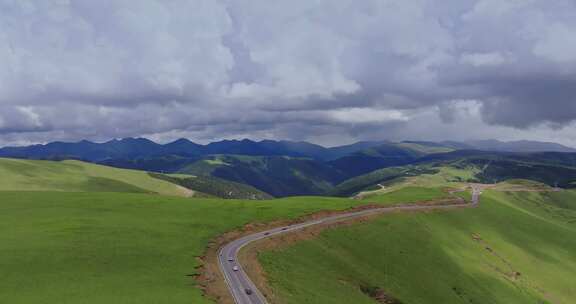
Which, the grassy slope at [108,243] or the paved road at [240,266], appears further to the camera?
the paved road at [240,266]

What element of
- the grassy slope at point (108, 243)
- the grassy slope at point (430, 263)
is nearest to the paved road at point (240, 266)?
the grassy slope at point (430, 263)

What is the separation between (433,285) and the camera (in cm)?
9950

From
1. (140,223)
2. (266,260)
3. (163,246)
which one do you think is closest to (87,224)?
(140,223)

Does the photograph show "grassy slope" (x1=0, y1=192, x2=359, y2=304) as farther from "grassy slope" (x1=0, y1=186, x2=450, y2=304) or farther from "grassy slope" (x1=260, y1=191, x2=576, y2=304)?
"grassy slope" (x1=260, y1=191, x2=576, y2=304)

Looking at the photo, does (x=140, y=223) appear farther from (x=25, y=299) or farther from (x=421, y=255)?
(x=421, y=255)

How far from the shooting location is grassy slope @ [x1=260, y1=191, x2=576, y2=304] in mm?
80688

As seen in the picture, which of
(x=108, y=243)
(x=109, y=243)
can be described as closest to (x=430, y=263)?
(x=109, y=243)

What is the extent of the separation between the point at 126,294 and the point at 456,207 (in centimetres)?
16819

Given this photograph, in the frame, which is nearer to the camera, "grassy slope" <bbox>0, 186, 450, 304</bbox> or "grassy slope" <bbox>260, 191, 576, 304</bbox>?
"grassy slope" <bbox>0, 186, 450, 304</bbox>

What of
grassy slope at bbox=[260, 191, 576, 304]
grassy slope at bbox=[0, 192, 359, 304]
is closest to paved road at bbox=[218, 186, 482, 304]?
grassy slope at bbox=[260, 191, 576, 304]

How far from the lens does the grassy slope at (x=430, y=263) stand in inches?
3177

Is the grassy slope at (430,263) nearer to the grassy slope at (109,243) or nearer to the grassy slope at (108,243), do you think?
the grassy slope at (108,243)

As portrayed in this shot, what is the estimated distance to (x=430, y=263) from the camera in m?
114

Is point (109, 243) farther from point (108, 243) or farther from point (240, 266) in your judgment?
point (240, 266)
